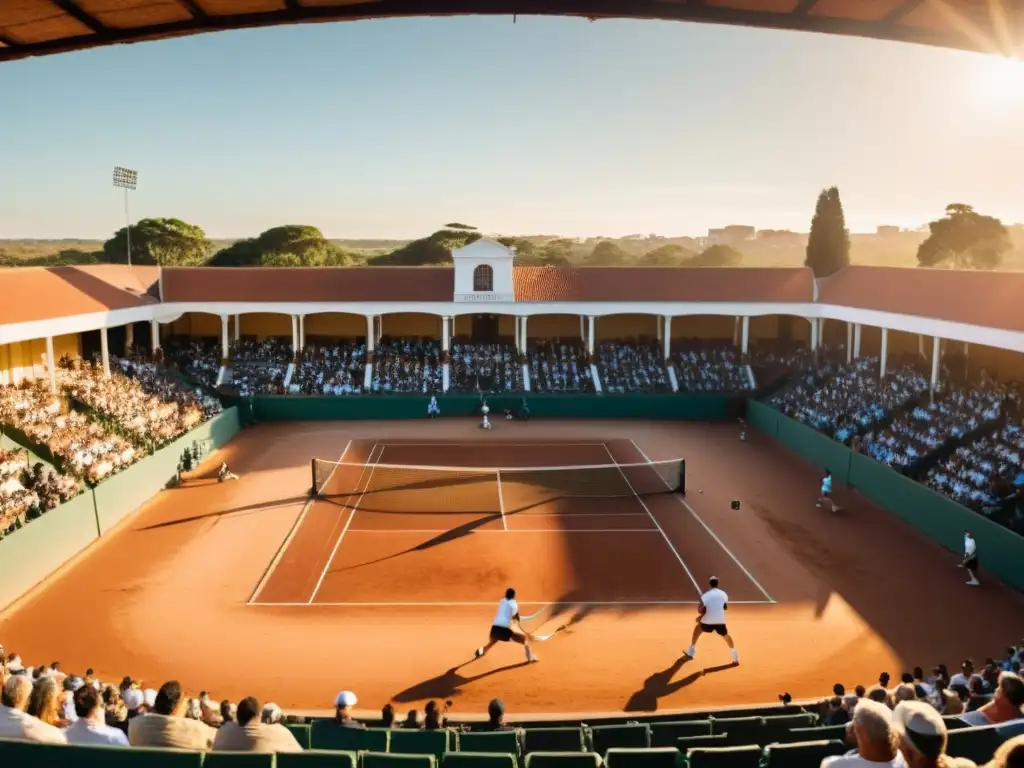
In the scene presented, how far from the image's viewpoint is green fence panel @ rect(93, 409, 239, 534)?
21391 mm

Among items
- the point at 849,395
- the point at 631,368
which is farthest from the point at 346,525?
the point at 631,368

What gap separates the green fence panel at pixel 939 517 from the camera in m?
17.9

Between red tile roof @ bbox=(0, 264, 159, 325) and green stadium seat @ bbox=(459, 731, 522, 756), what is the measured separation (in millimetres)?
26260

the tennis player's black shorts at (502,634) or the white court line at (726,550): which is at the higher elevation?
the tennis player's black shorts at (502,634)

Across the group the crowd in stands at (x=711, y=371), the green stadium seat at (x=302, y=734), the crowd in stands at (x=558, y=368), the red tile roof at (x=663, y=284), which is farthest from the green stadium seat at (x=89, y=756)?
the red tile roof at (x=663, y=284)

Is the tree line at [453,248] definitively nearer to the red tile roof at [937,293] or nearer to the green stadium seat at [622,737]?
the red tile roof at [937,293]

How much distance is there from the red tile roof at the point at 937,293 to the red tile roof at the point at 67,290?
34.0 metres

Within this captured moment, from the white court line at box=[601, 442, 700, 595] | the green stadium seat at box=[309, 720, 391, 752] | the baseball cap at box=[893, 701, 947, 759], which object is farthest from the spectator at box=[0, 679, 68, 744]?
the white court line at box=[601, 442, 700, 595]

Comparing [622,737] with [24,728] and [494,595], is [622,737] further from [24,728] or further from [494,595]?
[494,595]

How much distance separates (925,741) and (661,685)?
10.5m

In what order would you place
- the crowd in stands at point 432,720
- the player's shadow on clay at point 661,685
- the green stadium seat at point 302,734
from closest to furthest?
the crowd in stands at point 432,720, the green stadium seat at point 302,734, the player's shadow on clay at point 661,685

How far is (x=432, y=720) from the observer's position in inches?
388

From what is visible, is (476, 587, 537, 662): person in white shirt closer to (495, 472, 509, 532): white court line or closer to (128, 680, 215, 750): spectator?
(495, 472, 509, 532): white court line

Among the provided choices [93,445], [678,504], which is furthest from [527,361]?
[93,445]
